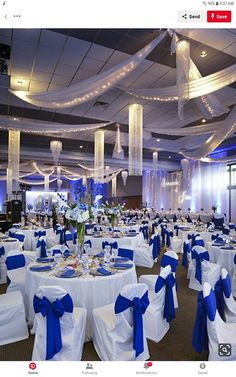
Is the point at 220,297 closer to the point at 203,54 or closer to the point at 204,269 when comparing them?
the point at 204,269

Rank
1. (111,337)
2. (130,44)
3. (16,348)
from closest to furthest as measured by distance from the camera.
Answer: (111,337) < (16,348) < (130,44)

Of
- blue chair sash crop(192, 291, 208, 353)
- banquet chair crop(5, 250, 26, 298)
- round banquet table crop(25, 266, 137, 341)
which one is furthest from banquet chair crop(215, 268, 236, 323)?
banquet chair crop(5, 250, 26, 298)

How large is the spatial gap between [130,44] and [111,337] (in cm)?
360

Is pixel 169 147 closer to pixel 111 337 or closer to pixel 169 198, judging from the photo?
pixel 169 198

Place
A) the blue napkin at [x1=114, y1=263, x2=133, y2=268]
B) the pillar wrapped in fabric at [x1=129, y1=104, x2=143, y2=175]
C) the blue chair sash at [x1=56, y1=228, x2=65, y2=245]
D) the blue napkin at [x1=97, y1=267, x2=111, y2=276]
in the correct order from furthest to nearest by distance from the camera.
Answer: the blue chair sash at [x1=56, y1=228, x2=65, y2=245] < the pillar wrapped in fabric at [x1=129, y1=104, x2=143, y2=175] < the blue napkin at [x1=114, y1=263, x2=133, y2=268] < the blue napkin at [x1=97, y1=267, x2=111, y2=276]

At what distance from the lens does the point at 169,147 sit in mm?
10922

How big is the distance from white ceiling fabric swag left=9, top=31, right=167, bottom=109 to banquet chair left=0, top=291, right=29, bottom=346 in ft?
8.54

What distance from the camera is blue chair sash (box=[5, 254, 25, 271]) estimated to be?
323 cm

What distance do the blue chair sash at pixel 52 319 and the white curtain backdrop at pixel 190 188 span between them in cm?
1154

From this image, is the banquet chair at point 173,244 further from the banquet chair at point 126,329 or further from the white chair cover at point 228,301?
the banquet chair at point 126,329
